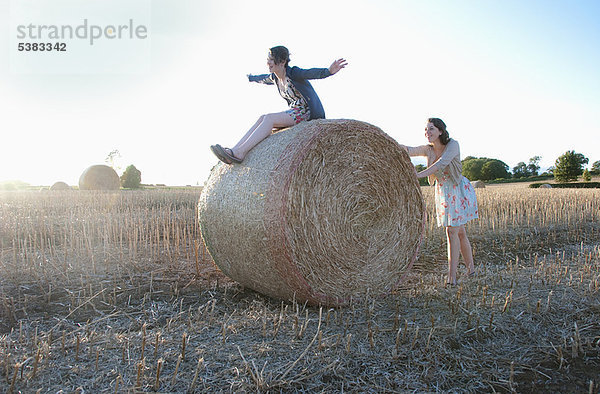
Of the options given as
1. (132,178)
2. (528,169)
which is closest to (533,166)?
(528,169)

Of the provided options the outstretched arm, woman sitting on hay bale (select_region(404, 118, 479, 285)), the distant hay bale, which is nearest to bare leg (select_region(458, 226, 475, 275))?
woman sitting on hay bale (select_region(404, 118, 479, 285))

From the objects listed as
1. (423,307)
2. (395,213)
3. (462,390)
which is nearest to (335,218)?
(395,213)

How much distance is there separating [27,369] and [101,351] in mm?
380

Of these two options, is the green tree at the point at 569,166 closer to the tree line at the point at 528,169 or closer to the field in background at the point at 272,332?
the tree line at the point at 528,169

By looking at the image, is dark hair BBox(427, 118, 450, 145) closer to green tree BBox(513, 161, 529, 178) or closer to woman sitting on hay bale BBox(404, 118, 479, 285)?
woman sitting on hay bale BBox(404, 118, 479, 285)

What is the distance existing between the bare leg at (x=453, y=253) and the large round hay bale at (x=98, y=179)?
18.2 m

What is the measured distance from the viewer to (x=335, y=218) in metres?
3.58

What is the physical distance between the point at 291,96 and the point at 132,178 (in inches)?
1174

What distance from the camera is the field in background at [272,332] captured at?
2348 millimetres

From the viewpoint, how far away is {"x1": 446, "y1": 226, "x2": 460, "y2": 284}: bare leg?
4281 mm

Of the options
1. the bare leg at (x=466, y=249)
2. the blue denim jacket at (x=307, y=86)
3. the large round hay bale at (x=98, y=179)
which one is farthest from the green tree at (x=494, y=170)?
the blue denim jacket at (x=307, y=86)

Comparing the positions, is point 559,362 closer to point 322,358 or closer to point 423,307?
point 423,307

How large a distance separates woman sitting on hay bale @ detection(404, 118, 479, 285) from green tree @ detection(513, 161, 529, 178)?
46.1 m

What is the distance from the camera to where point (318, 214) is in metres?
3.45
